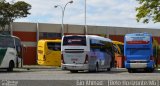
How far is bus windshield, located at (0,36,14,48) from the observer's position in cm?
3859

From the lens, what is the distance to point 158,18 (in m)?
42.2

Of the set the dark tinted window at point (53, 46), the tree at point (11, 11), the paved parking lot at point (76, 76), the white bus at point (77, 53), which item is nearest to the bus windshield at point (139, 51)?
the white bus at point (77, 53)

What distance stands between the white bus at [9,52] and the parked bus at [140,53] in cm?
919

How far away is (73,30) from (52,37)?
11.5 feet

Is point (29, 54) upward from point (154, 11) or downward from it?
downward

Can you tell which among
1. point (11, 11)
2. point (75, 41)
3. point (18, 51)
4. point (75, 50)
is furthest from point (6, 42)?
point (11, 11)

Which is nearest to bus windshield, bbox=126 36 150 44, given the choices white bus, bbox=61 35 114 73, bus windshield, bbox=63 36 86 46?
white bus, bbox=61 35 114 73

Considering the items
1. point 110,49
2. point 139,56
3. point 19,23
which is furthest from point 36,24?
point 139,56

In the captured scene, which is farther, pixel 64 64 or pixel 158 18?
pixel 158 18

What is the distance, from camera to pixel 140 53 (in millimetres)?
39438

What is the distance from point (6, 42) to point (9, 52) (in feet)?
2.99

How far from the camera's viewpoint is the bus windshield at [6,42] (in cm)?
3859

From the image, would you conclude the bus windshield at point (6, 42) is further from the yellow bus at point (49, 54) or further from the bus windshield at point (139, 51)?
the yellow bus at point (49, 54)

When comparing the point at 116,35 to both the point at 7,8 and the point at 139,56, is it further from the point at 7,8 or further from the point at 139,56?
the point at 139,56
